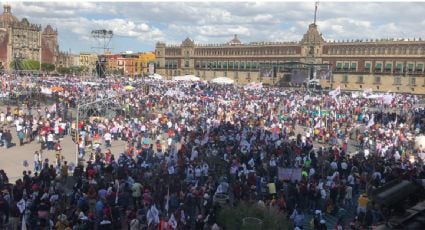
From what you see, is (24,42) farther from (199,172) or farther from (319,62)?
(199,172)

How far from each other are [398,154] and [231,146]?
8.03 m

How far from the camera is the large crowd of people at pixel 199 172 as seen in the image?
12148 millimetres

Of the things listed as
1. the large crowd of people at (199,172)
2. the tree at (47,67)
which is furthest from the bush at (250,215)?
the tree at (47,67)

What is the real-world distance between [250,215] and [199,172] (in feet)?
15.8

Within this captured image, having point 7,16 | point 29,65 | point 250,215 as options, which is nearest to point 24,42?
point 7,16

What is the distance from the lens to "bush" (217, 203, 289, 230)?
453 inches

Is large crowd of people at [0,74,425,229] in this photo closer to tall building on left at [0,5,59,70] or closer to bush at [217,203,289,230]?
bush at [217,203,289,230]

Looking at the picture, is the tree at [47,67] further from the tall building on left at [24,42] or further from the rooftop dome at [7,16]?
the rooftop dome at [7,16]

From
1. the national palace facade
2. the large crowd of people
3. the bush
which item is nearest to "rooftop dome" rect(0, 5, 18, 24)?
the national palace facade

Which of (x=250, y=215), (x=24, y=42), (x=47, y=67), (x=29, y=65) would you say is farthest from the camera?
(x=24, y=42)

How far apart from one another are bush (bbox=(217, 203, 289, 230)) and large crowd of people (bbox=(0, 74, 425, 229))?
33 cm

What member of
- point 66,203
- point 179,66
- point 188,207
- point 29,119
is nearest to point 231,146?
point 188,207

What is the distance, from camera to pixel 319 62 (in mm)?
90188

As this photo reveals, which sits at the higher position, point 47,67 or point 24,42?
point 24,42
